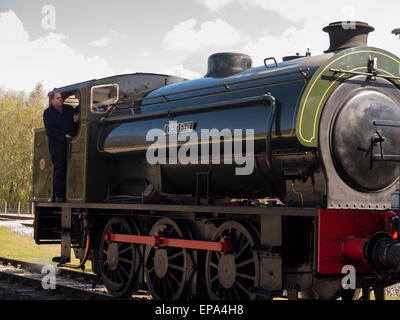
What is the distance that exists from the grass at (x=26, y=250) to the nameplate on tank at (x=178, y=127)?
6.34m

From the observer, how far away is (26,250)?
669 inches

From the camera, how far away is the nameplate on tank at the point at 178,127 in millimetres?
8102

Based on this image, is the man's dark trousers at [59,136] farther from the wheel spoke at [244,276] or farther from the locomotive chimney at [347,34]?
the locomotive chimney at [347,34]

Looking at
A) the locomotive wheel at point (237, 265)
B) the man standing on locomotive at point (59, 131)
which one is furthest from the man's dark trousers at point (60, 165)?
the locomotive wheel at point (237, 265)

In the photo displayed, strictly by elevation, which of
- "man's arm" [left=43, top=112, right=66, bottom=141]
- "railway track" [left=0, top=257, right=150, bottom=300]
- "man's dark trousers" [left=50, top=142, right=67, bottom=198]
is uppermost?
"man's arm" [left=43, top=112, right=66, bottom=141]

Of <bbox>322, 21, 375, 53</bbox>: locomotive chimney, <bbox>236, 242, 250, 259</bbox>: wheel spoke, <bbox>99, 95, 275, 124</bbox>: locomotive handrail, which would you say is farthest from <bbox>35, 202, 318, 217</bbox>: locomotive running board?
<bbox>322, 21, 375, 53</bbox>: locomotive chimney

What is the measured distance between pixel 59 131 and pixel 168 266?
3.41 meters

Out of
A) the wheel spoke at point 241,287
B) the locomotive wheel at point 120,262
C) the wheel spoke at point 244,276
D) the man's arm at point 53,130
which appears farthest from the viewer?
the man's arm at point 53,130

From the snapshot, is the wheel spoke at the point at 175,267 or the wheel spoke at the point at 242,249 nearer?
the wheel spoke at the point at 242,249

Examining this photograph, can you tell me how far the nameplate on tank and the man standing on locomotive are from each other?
254 centimetres

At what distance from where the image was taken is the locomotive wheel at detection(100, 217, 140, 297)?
30.3ft

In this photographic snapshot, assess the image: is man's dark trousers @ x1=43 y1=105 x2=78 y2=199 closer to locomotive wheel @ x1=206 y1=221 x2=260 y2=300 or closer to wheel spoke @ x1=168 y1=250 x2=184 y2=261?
wheel spoke @ x1=168 y1=250 x2=184 y2=261

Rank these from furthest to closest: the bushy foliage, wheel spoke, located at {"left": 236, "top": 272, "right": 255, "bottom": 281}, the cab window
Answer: the bushy foliage, the cab window, wheel spoke, located at {"left": 236, "top": 272, "right": 255, "bottom": 281}

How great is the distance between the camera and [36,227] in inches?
434
